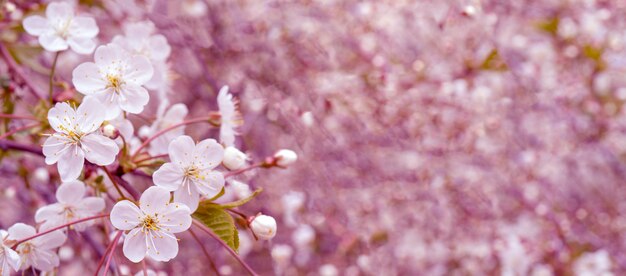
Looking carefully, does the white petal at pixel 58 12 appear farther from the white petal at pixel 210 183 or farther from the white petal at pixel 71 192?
the white petal at pixel 210 183

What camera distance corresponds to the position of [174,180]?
1.10 metres

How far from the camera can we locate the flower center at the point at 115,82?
1187mm

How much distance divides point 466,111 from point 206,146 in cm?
223

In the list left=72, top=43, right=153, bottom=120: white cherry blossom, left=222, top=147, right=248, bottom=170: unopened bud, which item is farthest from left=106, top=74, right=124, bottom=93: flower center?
left=222, top=147, right=248, bottom=170: unopened bud

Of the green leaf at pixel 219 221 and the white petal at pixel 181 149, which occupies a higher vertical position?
the white petal at pixel 181 149

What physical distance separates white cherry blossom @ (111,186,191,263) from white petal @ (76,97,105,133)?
160 mm

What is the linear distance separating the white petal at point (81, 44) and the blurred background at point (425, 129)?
3.15 feet

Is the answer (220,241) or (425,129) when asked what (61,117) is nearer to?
(220,241)

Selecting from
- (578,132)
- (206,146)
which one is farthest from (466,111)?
(206,146)

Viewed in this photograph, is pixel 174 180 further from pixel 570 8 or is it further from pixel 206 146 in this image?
pixel 570 8

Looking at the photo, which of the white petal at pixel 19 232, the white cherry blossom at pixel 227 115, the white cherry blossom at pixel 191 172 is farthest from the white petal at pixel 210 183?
the white petal at pixel 19 232

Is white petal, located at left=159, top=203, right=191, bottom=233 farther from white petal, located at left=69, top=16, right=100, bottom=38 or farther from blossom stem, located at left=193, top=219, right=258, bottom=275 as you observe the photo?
white petal, located at left=69, top=16, right=100, bottom=38

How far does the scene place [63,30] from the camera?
1.46 metres

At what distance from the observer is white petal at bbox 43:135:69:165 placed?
110 centimetres
